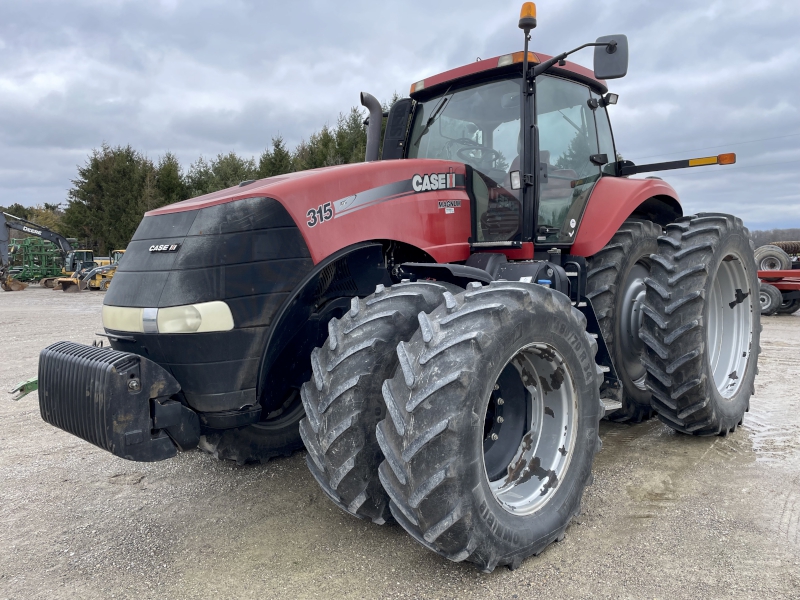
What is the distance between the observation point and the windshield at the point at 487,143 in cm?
368

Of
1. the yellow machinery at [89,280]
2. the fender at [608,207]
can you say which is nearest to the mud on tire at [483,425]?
the fender at [608,207]

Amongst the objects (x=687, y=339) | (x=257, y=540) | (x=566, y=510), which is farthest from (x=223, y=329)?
(x=687, y=339)

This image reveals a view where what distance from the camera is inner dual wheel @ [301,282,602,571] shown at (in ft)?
7.34

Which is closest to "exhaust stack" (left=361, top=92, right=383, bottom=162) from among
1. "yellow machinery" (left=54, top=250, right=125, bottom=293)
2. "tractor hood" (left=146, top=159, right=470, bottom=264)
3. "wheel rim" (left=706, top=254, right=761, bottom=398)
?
"tractor hood" (left=146, top=159, right=470, bottom=264)

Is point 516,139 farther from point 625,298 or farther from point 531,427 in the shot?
point 531,427

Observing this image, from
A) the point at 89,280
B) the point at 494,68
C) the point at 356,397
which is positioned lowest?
the point at 89,280

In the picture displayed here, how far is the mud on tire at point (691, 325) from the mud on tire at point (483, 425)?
108 centimetres

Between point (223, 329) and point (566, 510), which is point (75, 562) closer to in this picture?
point (223, 329)

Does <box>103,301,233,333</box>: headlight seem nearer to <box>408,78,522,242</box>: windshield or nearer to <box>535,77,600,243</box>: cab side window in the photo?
<box>408,78,522,242</box>: windshield

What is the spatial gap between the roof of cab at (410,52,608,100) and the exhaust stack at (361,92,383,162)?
30 cm

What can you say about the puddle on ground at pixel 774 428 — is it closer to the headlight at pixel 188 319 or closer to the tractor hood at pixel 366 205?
the tractor hood at pixel 366 205

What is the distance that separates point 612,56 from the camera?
3.23 metres

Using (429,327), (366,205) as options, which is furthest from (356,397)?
(366,205)

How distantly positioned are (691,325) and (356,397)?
2.27 meters
